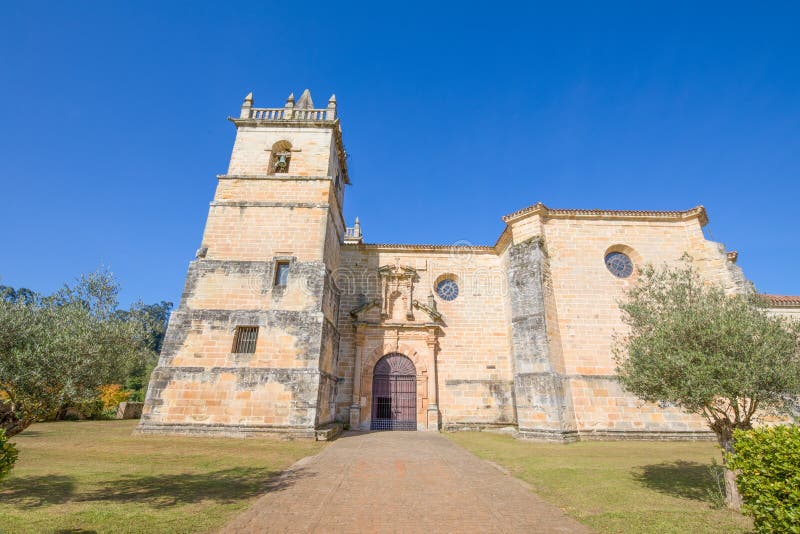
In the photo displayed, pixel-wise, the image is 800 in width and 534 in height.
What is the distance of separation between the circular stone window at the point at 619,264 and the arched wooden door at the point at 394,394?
386 inches

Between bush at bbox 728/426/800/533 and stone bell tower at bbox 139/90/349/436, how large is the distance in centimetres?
1025

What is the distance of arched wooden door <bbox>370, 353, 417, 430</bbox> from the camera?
15.2 metres

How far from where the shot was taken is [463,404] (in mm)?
15258

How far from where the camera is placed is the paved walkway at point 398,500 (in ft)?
14.5

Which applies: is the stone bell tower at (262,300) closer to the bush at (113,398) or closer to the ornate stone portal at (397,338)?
the ornate stone portal at (397,338)

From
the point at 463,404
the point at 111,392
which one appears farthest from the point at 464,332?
the point at 111,392

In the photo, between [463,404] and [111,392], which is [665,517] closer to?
[463,404]

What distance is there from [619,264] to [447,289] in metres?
7.70

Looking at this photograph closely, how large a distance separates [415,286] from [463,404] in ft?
19.2

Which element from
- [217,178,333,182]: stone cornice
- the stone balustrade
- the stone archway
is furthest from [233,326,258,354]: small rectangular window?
the stone balustrade

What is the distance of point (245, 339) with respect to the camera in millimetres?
12422

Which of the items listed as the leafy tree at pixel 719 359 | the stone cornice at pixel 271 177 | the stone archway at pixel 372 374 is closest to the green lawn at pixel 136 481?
the stone archway at pixel 372 374

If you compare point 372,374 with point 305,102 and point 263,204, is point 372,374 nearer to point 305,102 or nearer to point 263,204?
point 263,204

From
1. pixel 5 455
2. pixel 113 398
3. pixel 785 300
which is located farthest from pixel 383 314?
pixel 785 300
